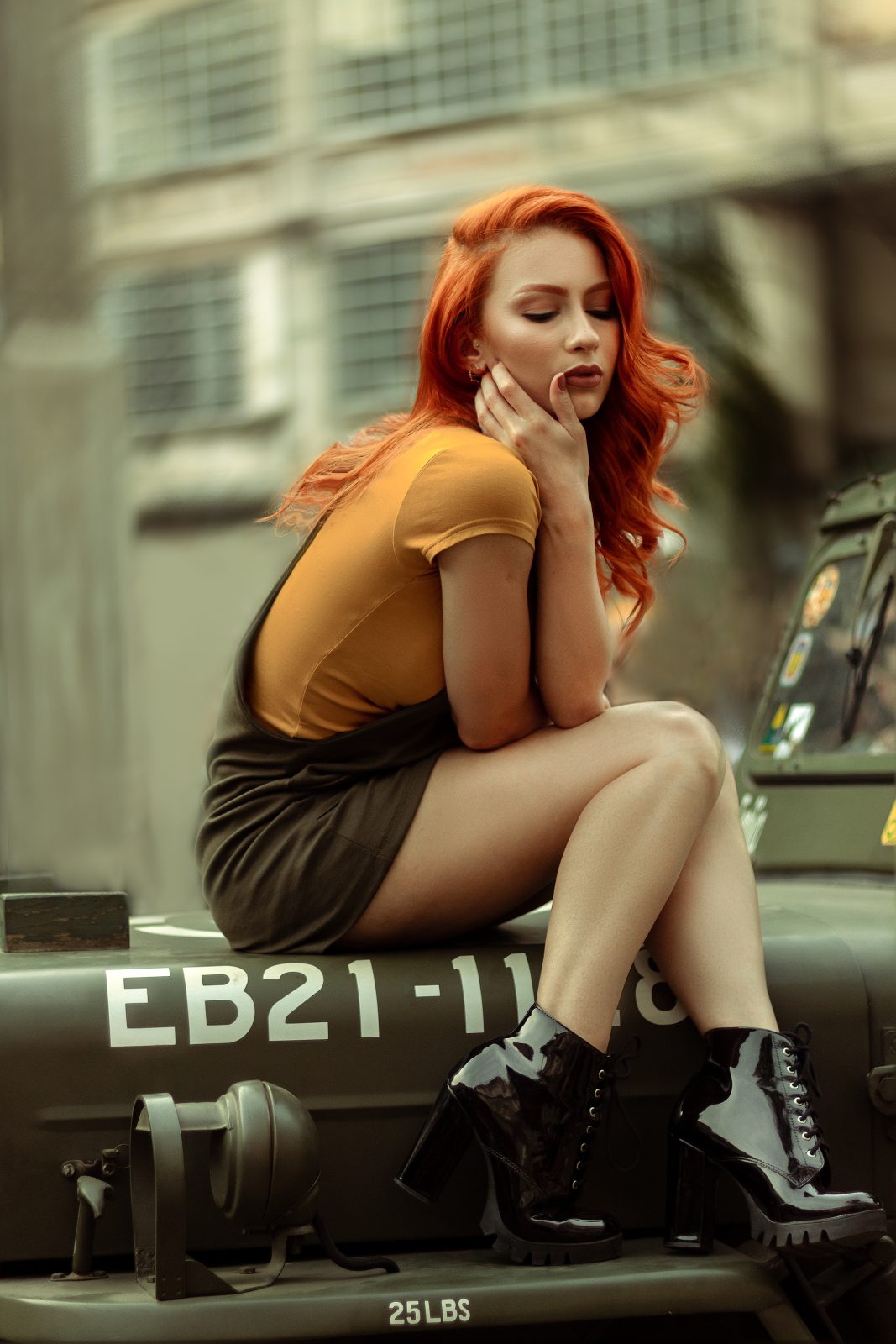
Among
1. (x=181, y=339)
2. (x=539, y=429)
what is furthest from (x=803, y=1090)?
(x=181, y=339)

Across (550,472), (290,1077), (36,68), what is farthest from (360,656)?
(36,68)

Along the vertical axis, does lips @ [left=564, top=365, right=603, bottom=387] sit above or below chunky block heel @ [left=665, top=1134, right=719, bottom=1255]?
above

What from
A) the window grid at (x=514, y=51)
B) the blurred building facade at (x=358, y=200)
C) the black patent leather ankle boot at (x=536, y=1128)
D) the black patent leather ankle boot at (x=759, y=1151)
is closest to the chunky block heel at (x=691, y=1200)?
the black patent leather ankle boot at (x=759, y=1151)

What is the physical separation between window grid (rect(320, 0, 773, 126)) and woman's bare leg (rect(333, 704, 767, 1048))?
31.2 ft

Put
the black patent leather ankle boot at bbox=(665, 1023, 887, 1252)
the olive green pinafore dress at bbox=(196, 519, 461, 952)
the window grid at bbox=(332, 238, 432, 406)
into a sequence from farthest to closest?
the window grid at bbox=(332, 238, 432, 406) < the olive green pinafore dress at bbox=(196, 519, 461, 952) < the black patent leather ankle boot at bbox=(665, 1023, 887, 1252)

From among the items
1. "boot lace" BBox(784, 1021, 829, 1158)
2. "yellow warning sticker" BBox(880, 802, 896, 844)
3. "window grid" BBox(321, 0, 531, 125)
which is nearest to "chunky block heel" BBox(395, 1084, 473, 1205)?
"boot lace" BBox(784, 1021, 829, 1158)

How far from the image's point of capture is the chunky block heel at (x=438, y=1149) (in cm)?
257

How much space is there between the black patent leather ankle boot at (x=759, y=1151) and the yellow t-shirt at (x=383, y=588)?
69 centimetres

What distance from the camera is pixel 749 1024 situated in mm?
2625

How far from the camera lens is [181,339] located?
43.9 ft

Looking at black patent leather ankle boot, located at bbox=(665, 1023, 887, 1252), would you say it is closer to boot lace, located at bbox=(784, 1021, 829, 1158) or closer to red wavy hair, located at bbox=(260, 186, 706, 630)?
boot lace, located at bbox=(784, 1021, 829, 1158)

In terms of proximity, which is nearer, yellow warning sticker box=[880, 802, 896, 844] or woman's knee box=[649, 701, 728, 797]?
woman's knee box=[649, 701, 728, 797]

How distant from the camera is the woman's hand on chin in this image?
281 cm

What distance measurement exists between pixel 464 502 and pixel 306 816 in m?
0.52
